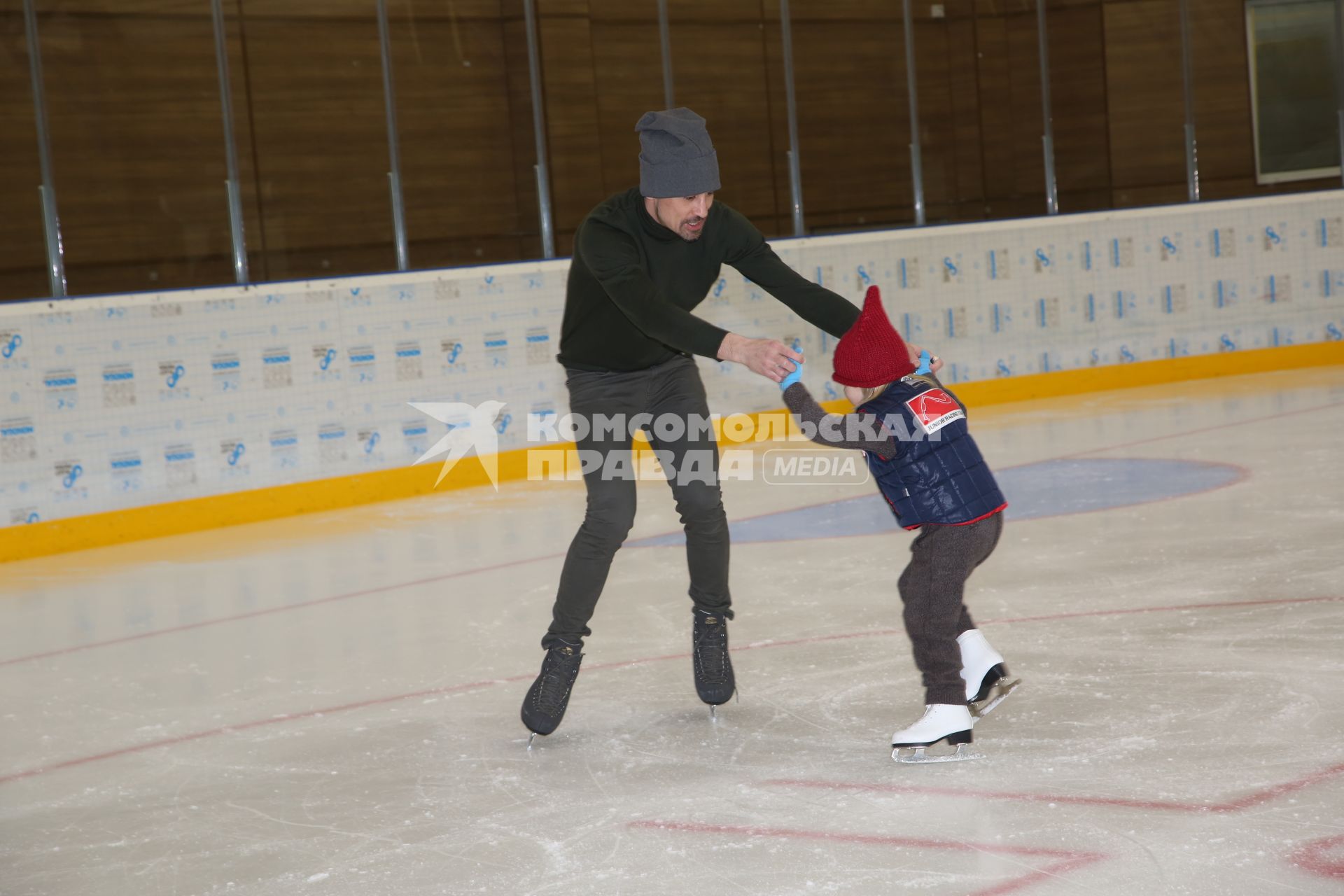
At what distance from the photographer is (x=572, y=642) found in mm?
3201

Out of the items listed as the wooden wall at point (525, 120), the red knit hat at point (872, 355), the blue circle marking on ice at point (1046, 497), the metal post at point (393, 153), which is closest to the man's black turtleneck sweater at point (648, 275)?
the red knit hat at point (872, 355)

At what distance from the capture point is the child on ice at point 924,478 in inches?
111

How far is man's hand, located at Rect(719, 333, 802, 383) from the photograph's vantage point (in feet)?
8.98

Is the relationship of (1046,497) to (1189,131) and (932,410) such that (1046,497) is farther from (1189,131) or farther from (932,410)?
(1189,131)

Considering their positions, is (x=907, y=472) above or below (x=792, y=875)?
above

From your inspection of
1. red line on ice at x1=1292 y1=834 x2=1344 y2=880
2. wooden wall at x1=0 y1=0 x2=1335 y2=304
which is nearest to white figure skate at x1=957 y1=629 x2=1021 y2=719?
red line on ice at x1=1292 y1=834 x2=1344 y2=880

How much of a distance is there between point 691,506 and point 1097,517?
8.62ft

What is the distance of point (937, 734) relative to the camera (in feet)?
9.10

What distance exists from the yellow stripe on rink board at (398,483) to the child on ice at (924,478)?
4.87 m

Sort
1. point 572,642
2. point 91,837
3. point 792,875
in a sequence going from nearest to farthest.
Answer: point 792,875 < point 91,837 < point 572,642

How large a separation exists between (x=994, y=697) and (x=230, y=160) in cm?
566

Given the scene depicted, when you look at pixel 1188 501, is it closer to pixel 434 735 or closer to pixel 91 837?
pixel 434 735

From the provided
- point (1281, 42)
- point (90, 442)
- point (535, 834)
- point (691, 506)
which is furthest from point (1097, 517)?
point (1281, 42)

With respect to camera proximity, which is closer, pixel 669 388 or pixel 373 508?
pixel 669 388
